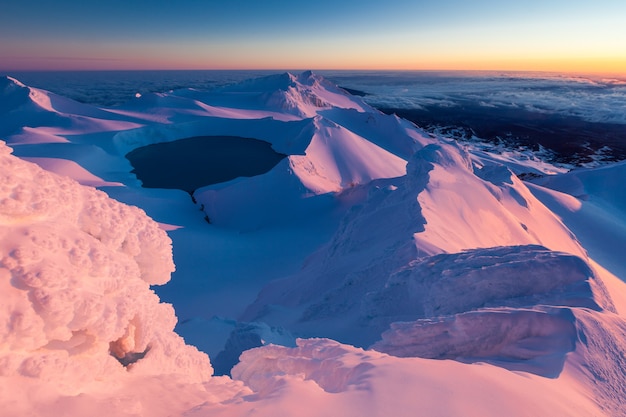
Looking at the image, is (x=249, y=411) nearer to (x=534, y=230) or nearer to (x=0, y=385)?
(x=0, y=385)

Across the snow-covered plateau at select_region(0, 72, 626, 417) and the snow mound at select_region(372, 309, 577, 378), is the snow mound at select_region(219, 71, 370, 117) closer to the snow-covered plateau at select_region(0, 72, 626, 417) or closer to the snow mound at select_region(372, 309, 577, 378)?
the snow-covered plateau at select_region(0, 72, 626, 417)

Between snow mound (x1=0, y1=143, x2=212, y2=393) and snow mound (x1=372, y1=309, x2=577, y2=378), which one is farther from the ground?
snow mound (x1=0, y1=143, x2=212, y2=393)

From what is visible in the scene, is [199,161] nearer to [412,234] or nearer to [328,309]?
[328,309]

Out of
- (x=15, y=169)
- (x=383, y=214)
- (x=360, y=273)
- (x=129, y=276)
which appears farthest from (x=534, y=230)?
(x=15, y=169)

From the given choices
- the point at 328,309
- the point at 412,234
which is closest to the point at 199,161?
the point at 328,309

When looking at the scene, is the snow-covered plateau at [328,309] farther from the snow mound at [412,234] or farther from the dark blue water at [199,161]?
the dark blue water at [199,161]

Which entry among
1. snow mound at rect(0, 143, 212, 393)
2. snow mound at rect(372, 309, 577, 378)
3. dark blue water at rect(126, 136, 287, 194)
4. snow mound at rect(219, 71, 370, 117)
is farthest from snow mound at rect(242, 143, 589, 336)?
snow mound at rect(219, 71, 370, 117)

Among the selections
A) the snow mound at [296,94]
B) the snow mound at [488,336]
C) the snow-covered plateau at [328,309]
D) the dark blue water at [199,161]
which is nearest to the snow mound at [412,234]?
the snow-covered plateau at [328,309]
